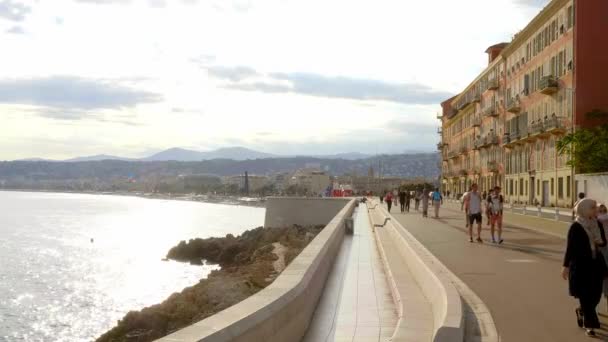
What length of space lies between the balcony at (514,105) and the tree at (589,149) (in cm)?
1760

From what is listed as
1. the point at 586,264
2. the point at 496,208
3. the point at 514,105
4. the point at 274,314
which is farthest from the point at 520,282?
the point at 514,105

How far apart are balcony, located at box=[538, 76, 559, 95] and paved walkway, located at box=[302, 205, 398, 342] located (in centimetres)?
3577

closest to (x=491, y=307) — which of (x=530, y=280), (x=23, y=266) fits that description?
(x=530, y=280)

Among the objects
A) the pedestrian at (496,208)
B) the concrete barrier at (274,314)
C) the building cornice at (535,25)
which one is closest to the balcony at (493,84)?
the building cornice at (535,25)

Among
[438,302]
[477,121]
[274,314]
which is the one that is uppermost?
[477,121]

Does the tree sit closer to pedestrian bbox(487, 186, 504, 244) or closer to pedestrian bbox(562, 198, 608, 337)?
pedestrian bbox(487, 186, 504, 244)

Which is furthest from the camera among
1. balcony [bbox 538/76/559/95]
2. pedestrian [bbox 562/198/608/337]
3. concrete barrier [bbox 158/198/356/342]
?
balcony [bbox 538/76/559/95]

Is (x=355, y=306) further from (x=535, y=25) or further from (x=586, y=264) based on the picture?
(x=535, y=25)

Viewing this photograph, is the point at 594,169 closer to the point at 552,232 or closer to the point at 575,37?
the point at 575,37

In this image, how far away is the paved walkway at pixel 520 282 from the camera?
8.40 meters

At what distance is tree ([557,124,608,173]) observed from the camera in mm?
40844

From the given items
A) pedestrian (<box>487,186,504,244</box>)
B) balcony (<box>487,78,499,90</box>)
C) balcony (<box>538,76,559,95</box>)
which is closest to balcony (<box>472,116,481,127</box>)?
balcony (<box>487,78,499,90</box>)

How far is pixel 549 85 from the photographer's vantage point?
49.7m

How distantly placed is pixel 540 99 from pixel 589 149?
42.6 feet
